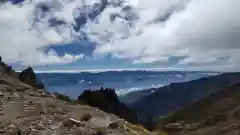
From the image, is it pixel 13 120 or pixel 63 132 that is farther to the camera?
pixel 13 120

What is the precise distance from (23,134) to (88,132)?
26.8 ft

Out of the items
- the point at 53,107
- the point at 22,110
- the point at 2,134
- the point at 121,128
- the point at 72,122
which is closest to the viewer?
the point at 2,134

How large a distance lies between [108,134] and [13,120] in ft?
47.9

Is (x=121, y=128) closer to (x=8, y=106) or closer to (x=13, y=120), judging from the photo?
(x=13, y=120)

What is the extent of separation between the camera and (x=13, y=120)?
50281 millimetres

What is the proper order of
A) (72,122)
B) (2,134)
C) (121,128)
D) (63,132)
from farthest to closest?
(121,128) → (72,122) → (63,132) → (2,134)

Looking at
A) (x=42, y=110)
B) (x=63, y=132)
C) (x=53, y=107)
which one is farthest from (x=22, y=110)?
(x=63, y=132)

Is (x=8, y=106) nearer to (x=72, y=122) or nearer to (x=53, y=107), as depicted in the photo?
(x=53, y=107)

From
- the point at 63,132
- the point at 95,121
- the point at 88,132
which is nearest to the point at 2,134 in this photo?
the point at 63,132

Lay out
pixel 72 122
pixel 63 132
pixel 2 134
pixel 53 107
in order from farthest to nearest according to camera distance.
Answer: pixel 53 107 → pixel 72 122 → pixel 63 132 → pixel 2 134

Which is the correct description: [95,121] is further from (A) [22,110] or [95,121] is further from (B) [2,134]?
(B) [2,134]

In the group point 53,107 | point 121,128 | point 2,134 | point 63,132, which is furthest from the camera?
point 53,107

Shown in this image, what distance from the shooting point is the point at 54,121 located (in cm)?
5088

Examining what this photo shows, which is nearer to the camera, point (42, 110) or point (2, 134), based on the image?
point (2, 134)
